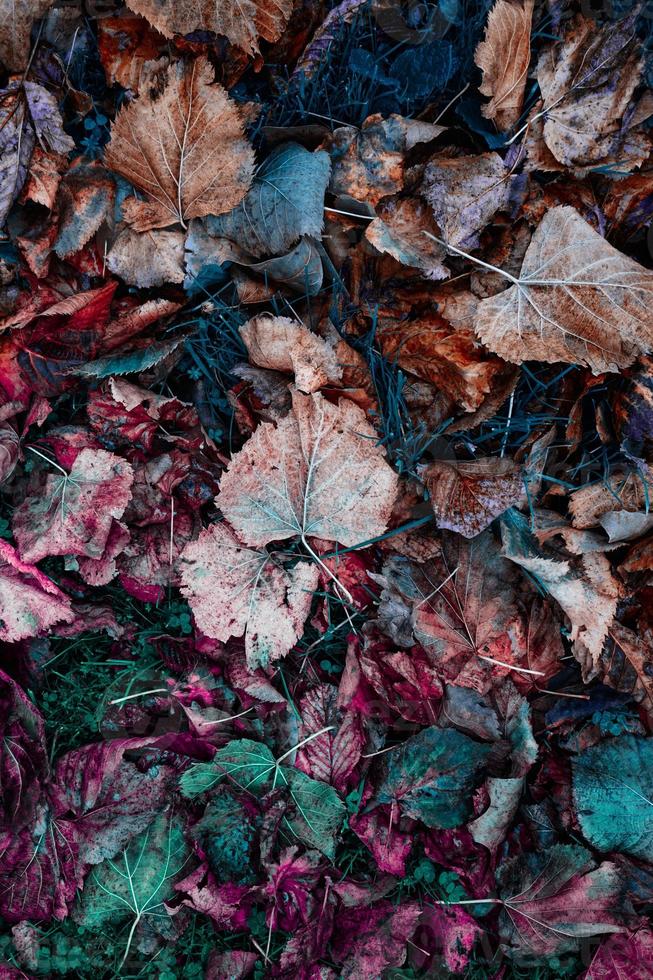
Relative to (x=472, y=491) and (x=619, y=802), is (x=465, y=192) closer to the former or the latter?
(x=472, y=491)

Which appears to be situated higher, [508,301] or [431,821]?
[508,301]

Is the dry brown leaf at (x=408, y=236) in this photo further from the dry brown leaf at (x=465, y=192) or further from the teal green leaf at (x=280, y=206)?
the teal green leaf at (x=280, y=206)

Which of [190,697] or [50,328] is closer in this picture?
[50,328]

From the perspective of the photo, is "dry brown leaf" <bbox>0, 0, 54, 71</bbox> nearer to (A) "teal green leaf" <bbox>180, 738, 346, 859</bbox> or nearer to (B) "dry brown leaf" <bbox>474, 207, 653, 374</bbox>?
(B) "dry brown leaf" <bbox>474, 207, 653, 374</bbox>

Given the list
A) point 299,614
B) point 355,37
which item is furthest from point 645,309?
point 299,614

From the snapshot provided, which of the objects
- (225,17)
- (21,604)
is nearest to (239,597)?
(21,604)

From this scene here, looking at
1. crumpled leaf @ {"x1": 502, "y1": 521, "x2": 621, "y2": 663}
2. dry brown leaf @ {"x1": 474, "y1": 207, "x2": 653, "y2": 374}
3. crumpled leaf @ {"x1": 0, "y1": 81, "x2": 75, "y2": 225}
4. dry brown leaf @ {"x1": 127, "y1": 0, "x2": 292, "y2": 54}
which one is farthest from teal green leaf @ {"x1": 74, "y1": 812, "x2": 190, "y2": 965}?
dry brown leaf @ {"x1": 127, "y1": 0, "x2": 292, "y2": 54}

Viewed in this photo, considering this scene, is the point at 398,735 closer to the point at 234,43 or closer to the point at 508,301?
the point at 508,301
